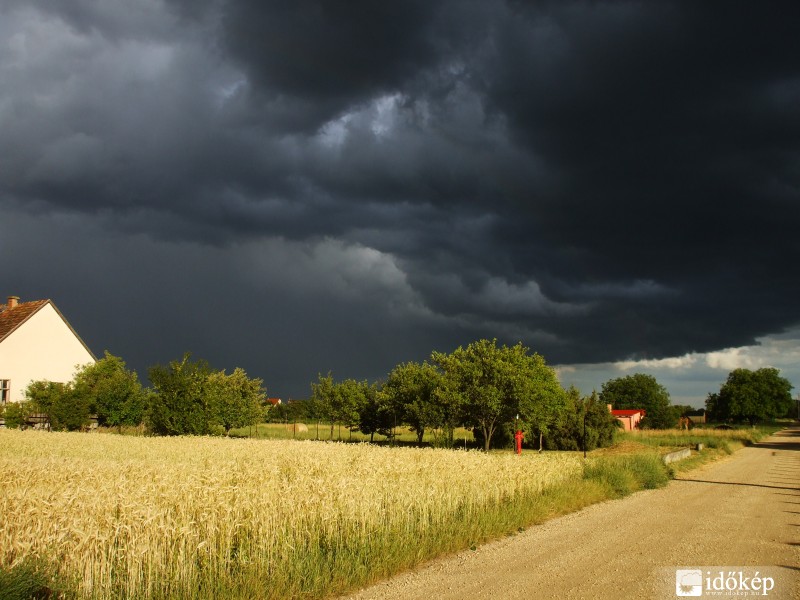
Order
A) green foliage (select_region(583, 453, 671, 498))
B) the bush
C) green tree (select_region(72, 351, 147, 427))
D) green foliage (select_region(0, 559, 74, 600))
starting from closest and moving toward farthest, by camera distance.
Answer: green foliage (select_region(0, 559, 74, 600)) < green foliage (select_region(583, 453, 671, 498)) < the bush < green tree (select_region(72, 351, 147, 427))

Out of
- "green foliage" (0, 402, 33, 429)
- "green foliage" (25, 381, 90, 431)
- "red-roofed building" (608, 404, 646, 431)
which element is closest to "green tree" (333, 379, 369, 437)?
"green foliage" (25, 381, 90, 431)

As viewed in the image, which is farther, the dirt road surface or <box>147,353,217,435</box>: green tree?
<box>147,353,217,435</box>: green tree

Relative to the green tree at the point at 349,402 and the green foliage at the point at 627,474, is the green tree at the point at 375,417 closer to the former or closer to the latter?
the green tree at the point at 349,402

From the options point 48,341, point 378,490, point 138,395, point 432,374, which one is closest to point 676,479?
point 378,490

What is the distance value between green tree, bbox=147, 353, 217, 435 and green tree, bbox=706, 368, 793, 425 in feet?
429

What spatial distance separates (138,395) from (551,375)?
36133 mm

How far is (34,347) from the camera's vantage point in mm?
56125

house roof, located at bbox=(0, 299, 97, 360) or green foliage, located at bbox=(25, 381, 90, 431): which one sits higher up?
house roof, located at bbox=(0, 299, 97, 360)

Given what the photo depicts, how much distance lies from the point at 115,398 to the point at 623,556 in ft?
164

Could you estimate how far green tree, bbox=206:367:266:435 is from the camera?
167 feet

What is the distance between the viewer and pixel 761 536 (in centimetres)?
1339

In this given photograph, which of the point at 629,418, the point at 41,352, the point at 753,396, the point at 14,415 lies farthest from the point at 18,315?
the point at 753,396

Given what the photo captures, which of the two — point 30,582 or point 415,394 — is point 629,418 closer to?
point 415,394

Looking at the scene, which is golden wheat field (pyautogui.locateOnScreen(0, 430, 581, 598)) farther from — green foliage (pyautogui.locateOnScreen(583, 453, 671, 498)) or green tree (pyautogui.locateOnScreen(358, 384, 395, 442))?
green tree (pyautogui.locateOnScreen(358, 384, 395, 442))
